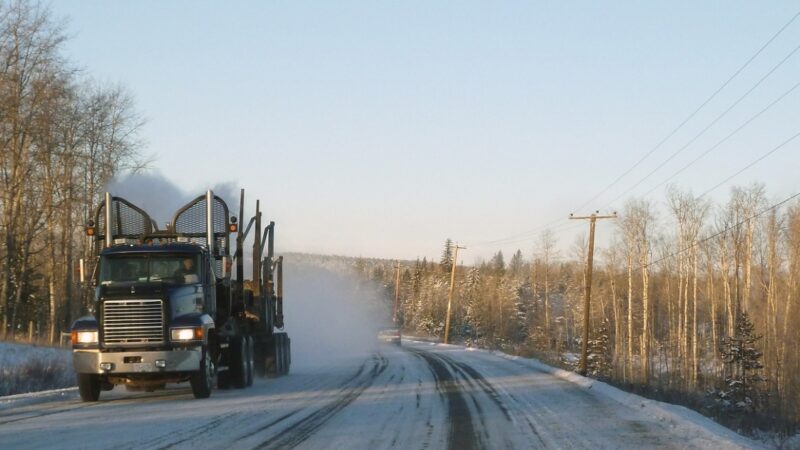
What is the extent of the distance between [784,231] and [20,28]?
54676 millimetres

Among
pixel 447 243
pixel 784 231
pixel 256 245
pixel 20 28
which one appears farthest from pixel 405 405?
pixel 447 243

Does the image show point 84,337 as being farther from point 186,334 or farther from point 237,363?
point 237,363

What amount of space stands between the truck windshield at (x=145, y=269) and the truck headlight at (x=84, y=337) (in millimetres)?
1304

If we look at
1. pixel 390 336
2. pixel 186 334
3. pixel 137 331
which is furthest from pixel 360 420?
pixel 390 336

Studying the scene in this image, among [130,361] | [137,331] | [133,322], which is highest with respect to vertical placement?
[133,322]

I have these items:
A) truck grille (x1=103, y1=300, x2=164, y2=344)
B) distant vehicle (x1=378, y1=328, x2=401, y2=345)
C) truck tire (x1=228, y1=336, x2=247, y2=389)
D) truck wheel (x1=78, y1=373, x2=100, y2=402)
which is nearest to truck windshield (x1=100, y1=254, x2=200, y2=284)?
truck grille (x1=103, y1=300, x2=164, y2=344)

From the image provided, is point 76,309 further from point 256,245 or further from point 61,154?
point 256,245

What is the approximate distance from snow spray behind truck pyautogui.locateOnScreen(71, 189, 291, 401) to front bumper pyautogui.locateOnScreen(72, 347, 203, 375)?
0.02m

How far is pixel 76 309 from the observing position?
4725 centimetres

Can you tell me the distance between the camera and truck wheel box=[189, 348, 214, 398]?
1616cm

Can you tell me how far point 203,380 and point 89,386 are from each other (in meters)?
2.25

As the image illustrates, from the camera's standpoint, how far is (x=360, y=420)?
13289 mm

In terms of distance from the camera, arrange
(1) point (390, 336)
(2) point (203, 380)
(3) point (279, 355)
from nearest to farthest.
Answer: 1. (2) point (203, 380)
2. (3) point (279, 355)
3. (1) point (390, 336)

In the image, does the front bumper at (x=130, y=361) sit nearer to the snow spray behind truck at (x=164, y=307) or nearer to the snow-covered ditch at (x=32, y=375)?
the snow spray behind truck at (x=164, y=307)
